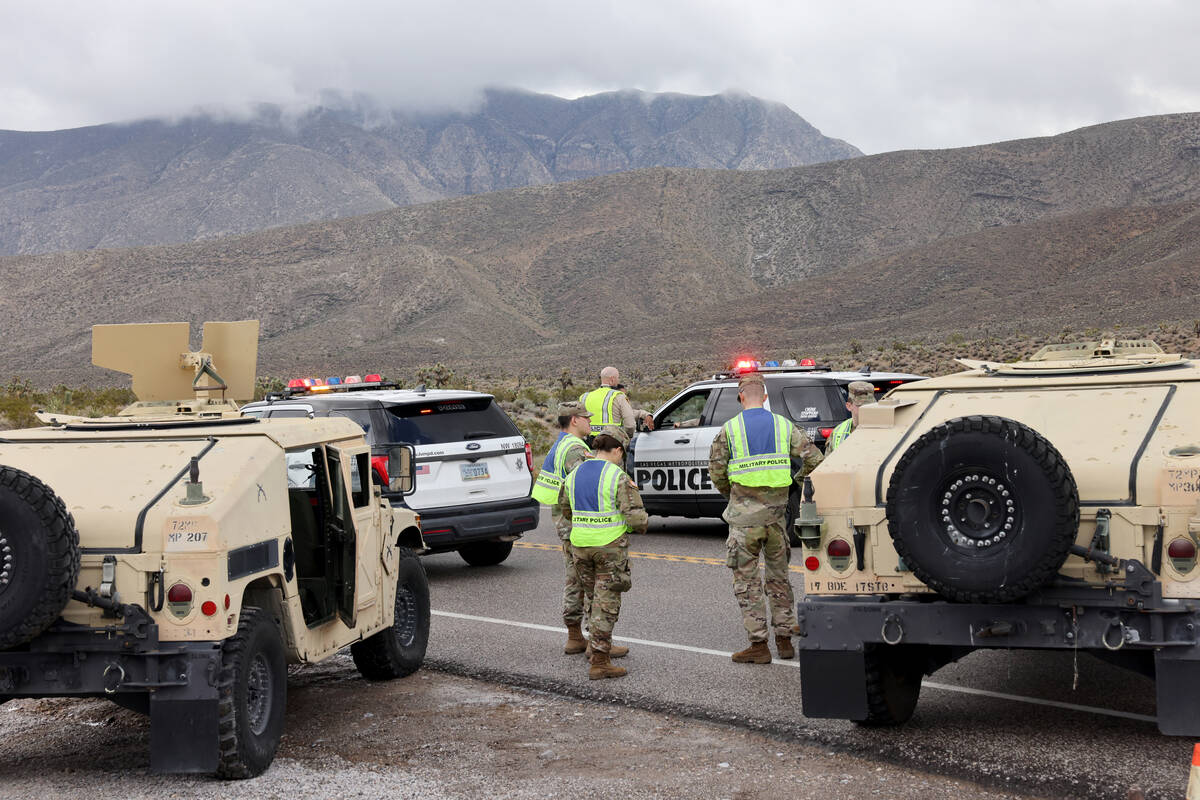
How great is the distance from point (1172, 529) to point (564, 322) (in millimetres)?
89023

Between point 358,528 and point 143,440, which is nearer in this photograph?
point 143,440

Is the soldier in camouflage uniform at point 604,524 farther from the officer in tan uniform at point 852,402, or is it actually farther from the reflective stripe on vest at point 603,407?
the reflective stripe on vest at point 603,407

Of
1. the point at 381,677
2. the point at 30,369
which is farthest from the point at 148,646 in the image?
the point at 30,369

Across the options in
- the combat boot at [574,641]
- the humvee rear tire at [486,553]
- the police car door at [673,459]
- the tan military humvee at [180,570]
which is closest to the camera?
the tan military humvee at [180,570]

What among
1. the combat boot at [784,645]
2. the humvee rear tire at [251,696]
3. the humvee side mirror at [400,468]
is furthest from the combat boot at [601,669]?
the humvee rear tire at [251,696]

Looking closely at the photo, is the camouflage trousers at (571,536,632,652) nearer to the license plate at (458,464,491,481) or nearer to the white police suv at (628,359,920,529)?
the license plate at (458,464,491,481)

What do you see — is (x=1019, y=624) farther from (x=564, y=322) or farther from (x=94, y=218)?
(x=94, y=218)

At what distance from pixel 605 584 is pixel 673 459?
669 cm

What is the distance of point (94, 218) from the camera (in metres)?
195

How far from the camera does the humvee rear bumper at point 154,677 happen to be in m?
5.88

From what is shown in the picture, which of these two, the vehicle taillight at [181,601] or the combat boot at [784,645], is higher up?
the vehicle taillight at [181,601]

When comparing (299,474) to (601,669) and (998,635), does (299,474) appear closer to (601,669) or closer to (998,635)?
(601,669)

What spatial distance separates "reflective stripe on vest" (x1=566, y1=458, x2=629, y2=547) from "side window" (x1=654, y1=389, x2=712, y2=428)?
21.5 feet

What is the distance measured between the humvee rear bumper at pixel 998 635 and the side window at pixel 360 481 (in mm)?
2747
